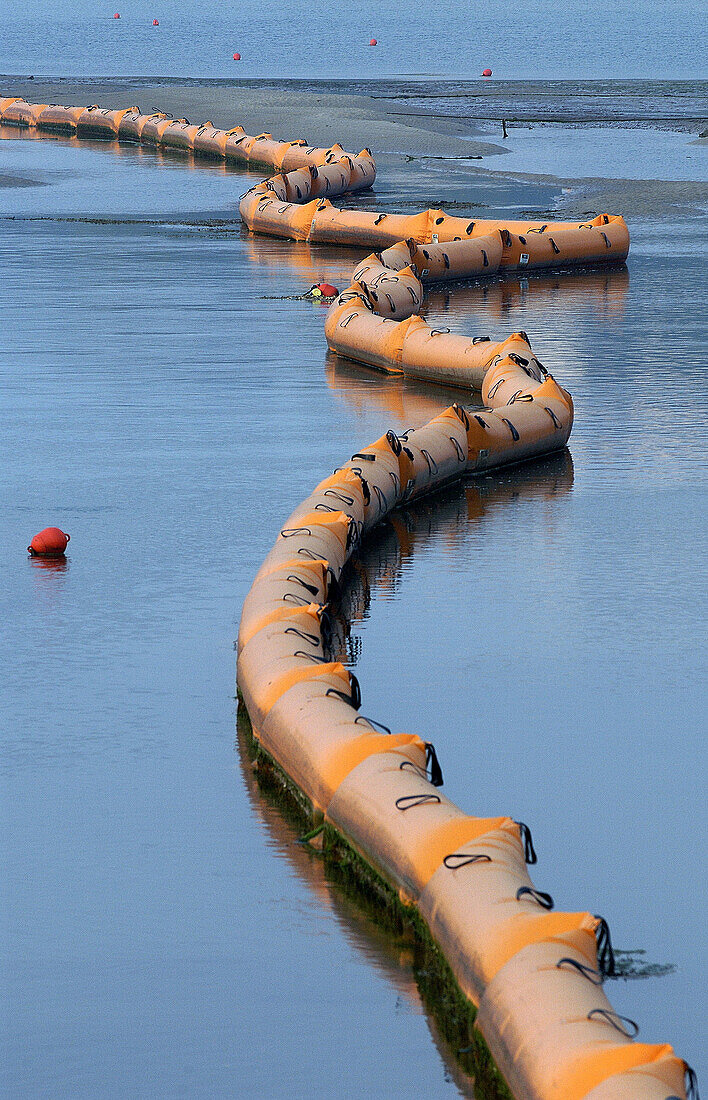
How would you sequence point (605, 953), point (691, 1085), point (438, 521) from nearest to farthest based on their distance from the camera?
point (691, 1085)
point (605, 953)
point (438, 521)

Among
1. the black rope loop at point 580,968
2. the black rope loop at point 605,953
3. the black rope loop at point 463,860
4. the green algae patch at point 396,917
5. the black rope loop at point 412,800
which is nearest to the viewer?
the black rope loop at point 580,968

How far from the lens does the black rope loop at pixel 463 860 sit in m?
6.81

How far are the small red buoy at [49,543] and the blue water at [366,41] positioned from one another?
71.5m

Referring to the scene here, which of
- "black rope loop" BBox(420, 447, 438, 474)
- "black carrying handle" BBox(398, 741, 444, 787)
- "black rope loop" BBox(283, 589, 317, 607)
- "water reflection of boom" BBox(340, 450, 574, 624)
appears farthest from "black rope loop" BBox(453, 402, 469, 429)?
"black carrying handle" BBox(398, 741, 444, 787)

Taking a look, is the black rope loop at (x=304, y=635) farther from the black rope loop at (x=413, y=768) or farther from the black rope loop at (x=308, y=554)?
the black rope loop at (x=413, y=768)

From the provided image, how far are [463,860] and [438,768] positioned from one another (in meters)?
1.28

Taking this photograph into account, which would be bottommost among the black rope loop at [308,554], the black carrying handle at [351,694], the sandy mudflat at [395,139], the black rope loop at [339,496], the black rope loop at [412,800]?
the black rope loop at [412,800]

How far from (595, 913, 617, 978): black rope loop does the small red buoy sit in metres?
6.43

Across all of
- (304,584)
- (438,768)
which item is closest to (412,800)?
(438,768)

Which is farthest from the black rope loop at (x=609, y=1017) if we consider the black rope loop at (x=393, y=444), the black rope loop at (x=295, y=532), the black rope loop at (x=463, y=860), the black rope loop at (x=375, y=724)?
the black rope loop at (x=393, y=444)

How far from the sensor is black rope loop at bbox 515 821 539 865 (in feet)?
23.7

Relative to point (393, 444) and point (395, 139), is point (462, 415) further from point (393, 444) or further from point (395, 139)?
point (395, 139)

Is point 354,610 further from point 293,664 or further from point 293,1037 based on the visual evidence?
point 293,1037

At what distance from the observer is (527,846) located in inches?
291
